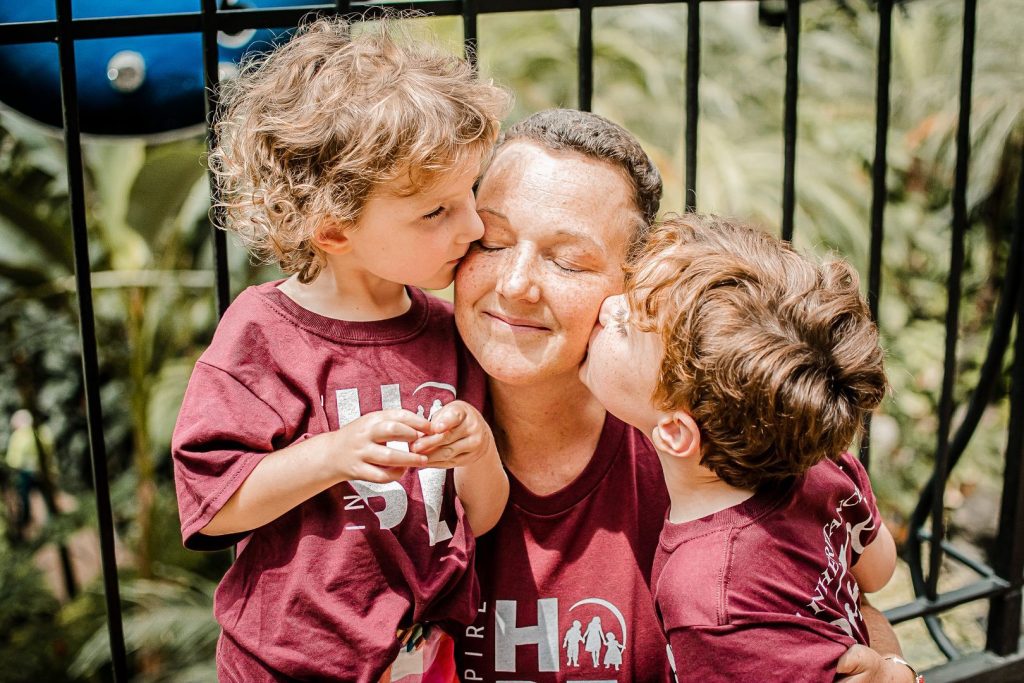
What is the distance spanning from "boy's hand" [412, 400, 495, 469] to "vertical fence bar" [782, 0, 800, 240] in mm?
950

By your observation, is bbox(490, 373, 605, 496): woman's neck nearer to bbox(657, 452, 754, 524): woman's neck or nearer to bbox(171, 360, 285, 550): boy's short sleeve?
bbox(657, 452, 754, 524): woman's neck

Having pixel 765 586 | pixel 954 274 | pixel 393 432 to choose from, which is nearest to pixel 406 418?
pixel 393 432

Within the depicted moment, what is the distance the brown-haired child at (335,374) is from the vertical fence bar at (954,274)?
1.29 m

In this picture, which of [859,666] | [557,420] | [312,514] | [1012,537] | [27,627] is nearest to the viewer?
[859,666]

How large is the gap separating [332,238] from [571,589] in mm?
792

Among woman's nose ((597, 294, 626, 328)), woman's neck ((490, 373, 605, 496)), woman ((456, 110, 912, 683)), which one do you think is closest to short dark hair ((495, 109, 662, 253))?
woman ((456, 110, 912, 683))

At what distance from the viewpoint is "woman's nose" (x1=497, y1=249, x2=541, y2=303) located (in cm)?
161

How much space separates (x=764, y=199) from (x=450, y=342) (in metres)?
3.53

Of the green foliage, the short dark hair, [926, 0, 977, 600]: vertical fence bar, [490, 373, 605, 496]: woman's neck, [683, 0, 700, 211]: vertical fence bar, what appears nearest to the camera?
the short dark hair

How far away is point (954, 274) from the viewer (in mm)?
2354

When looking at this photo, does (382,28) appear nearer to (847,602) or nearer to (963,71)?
(847,602)

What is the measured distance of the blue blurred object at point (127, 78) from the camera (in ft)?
6.13

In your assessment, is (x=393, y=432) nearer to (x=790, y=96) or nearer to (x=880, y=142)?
(x=790, y=96)

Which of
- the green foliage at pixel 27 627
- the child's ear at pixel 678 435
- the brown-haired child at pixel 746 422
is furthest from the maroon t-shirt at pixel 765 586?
the green foliage at pixel 27 627
